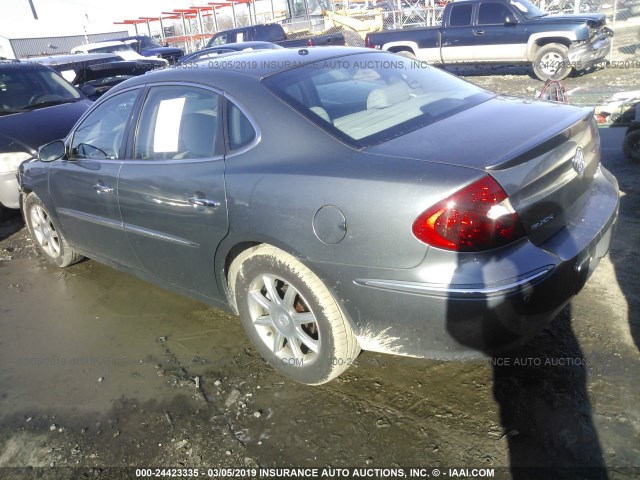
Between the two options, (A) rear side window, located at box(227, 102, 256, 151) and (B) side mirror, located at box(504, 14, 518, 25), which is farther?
(B) side mirror, located at box(504, 14, 518, 25)

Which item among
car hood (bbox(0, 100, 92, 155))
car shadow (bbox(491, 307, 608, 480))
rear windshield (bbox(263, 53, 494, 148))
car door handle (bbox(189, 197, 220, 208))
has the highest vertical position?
rear windshield (bbox(263, 53, 494, 148))

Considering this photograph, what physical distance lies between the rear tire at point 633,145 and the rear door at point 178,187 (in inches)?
178

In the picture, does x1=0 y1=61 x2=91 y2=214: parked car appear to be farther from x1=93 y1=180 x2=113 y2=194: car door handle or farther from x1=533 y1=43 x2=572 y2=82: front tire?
x1=533 y1=43 x2=572 y2=82: front tire

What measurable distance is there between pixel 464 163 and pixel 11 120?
5819 millimetres

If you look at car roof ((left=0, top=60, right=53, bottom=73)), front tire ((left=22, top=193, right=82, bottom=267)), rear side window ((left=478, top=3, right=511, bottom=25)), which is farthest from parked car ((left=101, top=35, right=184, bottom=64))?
front tire ((left=22, top=193, right=82, bottom=267))

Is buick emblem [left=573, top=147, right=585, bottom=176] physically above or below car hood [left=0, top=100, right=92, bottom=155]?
above

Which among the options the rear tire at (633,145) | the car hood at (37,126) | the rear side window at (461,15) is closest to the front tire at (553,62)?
the rear side window at (461,15)

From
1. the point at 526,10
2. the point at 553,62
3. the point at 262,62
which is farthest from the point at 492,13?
the point at 262,62

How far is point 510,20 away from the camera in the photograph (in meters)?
12.2

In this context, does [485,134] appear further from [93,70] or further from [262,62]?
[93,70]

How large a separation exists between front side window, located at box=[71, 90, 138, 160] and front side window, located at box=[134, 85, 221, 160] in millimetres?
249

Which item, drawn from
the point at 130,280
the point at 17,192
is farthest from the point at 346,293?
the point at 17,192

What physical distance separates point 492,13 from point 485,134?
1155 centimetres

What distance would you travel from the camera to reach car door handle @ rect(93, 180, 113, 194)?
3.52 m
